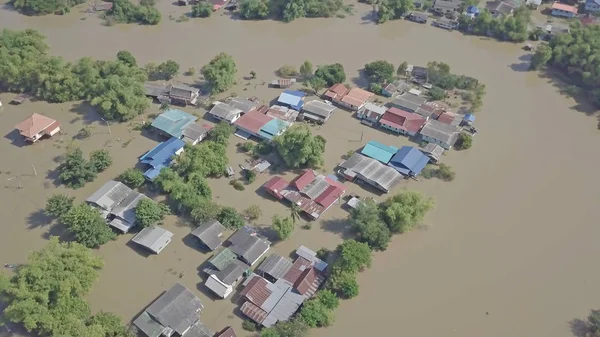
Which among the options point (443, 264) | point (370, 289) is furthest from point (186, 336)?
point (443, 264)

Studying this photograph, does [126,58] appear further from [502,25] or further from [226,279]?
[502,25]

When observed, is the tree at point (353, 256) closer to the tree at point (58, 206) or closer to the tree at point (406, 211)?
the tree at point (406, 211)

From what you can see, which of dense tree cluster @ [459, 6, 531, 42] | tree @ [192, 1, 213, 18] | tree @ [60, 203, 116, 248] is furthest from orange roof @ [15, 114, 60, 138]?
dense tree cluster @ [459, 6, 531, 42]

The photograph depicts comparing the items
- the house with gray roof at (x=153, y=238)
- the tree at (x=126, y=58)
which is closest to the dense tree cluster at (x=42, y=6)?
the tree at (x=126, y=58)

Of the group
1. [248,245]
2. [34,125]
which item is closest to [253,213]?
[248,245]

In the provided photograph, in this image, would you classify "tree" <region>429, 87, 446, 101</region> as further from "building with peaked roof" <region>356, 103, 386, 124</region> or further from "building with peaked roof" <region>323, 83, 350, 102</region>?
"building with peaked roof" <region>323, 83, 350, 102</region>

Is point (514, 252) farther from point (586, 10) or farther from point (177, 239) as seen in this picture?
point (586, 10)
